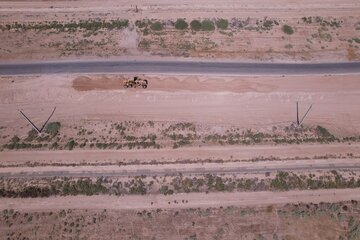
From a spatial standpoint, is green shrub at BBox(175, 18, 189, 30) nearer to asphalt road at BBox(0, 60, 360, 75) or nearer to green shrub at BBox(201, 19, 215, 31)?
green shrub at BBox(201, 19, 215, 31)

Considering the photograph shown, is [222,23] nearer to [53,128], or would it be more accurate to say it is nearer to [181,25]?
[181,25]

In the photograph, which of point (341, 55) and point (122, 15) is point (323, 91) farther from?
point (122, 15)

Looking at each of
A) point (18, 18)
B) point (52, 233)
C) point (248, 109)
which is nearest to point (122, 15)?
point (18, 18)

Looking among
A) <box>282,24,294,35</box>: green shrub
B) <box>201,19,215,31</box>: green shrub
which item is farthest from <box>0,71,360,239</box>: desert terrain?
<box>201,19,215,31</box>: green shrub

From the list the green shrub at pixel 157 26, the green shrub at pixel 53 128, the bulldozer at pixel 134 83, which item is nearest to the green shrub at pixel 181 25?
the green shrub at pixel 157 26

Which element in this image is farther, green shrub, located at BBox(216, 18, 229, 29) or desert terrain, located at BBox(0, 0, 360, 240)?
green shrub, located at BBox(216, 18, 229, 29)

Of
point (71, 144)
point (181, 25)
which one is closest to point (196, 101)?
point (181, 25)

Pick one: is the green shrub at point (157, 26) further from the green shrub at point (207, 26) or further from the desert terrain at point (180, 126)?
the green shrub at point (207, 26)
